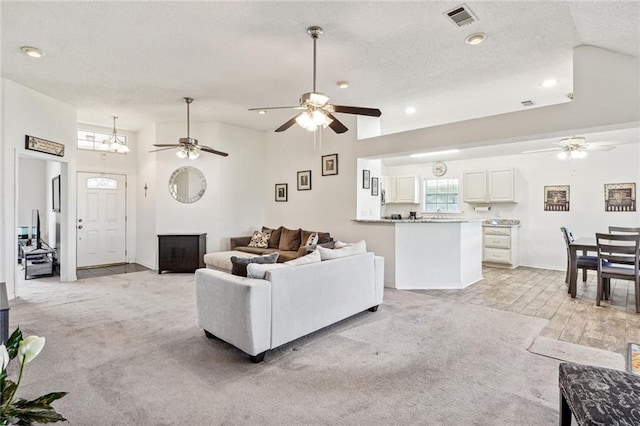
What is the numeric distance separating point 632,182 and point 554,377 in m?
5.64

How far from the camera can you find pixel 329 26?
3.09m

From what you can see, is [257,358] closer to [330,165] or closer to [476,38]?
[476,38]

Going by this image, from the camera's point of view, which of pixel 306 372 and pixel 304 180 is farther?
pixel 304 180

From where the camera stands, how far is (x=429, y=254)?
5.28 meters

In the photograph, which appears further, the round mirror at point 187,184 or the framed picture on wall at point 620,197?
the round mirror at point 187,184

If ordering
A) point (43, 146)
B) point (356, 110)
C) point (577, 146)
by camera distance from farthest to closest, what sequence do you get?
point (577, 146)
point (43, 146)
point (356, 110)

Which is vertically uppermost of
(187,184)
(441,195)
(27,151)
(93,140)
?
(93,140)

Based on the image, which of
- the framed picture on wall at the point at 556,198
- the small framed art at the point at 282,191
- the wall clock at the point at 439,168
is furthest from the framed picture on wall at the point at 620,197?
the small framed art at the point at 282,191

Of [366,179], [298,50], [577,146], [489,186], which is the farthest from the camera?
[489,186]

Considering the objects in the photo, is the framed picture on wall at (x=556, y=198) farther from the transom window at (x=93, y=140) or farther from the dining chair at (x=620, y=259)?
the transom window at (x=93, y=140)

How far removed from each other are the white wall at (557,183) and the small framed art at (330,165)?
3784mm

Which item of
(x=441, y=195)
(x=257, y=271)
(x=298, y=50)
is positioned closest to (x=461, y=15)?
(x=298, y=50)

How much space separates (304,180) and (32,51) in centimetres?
434

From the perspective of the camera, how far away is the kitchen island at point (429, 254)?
5223 millimetres
